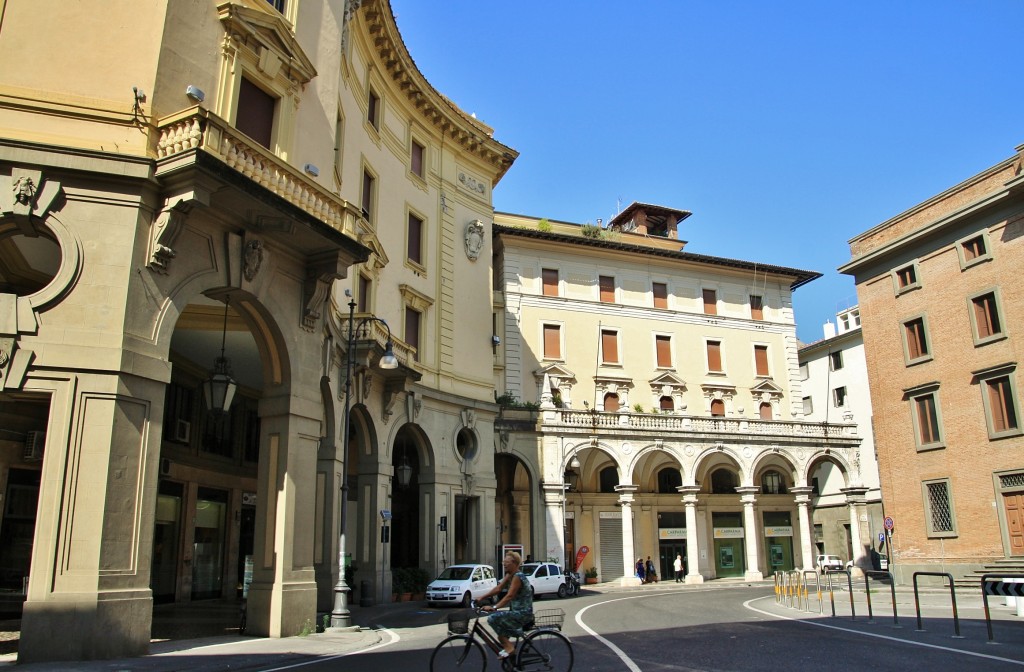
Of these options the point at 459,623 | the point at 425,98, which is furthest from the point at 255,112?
the point at 425,98

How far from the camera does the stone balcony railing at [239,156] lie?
43.8ft

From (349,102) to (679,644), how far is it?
18.2m

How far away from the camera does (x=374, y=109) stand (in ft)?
92.2

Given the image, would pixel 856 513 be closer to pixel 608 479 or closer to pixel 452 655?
pixel 608 479

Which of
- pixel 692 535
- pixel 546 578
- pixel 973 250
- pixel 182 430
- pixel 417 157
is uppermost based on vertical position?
pixel 417 157

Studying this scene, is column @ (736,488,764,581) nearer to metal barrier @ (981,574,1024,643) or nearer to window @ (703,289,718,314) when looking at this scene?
window @ (703,289,718,314)

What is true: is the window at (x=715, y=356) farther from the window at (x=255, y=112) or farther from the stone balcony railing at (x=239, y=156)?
the window at (x=255, y=112)

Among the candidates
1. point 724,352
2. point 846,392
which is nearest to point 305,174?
point 724,352

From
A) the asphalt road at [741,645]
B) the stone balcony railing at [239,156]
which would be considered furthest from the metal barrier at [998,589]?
the stone balcony railing at [239,156]

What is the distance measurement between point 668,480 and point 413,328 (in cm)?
2161

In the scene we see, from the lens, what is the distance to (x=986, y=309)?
30656mm

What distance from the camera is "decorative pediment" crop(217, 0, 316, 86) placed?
615 inches

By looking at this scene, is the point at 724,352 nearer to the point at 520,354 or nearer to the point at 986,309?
the point at 520,354

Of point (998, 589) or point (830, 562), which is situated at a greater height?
point (998, 589)
